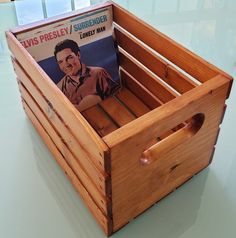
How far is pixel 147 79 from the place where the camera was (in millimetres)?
809

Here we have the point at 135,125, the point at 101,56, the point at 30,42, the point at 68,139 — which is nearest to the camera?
the point at 135,125

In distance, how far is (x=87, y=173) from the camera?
58cm

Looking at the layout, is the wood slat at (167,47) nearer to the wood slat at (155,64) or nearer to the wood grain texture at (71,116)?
the wood slat at (155,64)

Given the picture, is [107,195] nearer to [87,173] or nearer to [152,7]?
[87,173]

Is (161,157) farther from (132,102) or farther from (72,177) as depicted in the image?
(132,102)

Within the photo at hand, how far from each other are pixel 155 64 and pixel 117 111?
147 millimetres

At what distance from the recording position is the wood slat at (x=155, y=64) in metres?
0.69

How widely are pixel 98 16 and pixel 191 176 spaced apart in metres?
0.41

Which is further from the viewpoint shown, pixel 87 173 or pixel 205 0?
pixel 205 0

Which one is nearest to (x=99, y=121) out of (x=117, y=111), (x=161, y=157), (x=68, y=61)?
(x=117, y=111)

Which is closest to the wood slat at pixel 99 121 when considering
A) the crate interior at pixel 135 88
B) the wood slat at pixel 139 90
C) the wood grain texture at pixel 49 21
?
the crate interior at pixel 135 88

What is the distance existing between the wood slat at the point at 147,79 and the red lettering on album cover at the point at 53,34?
0.50 feet

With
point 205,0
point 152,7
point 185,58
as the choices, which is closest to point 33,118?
point 185,58

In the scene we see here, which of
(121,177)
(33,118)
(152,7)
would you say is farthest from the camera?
(152,7)
